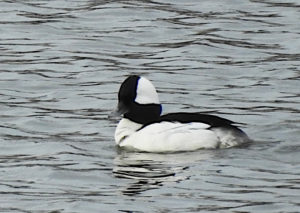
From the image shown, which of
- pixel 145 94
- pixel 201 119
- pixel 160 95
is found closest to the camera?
pixel 201 119

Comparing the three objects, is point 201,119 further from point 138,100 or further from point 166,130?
point 138,100

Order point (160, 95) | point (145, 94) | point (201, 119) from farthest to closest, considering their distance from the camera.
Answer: point (160, 95) → point (145, 94) → point (201, 119)

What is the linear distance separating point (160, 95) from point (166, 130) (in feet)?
9.51

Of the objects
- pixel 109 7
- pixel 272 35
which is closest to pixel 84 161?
pixel 272 35

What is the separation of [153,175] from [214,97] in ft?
12.5

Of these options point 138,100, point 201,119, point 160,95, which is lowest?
point 160,95

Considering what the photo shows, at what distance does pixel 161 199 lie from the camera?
498 inches

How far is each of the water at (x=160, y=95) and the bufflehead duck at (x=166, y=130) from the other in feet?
0.39

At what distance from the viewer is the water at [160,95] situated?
12906 millimetres

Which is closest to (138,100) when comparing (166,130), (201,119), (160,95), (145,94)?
(145,94)

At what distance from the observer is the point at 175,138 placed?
14.8 m

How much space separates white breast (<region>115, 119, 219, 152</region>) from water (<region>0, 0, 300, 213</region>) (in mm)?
106

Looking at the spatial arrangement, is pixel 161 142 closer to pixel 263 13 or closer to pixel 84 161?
pixel 84 161

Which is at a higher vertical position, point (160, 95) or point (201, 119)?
point (201, 119)
